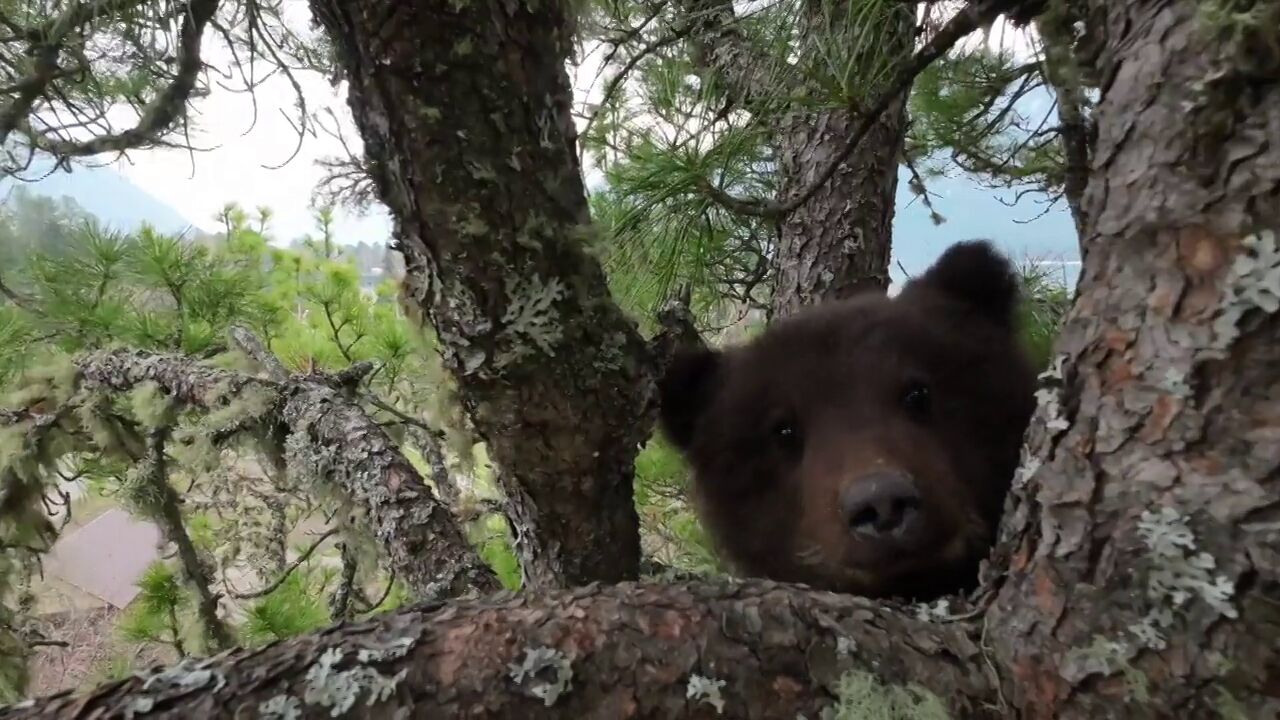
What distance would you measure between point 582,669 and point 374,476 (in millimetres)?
1036

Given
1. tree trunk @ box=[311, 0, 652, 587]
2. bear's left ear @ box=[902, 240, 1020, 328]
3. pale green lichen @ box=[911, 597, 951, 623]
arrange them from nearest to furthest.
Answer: pale green lichen @ box=[911, 597, 951, 623]
tree trunk @ box=[311, 0, 652, 587]
bear's left ear @ box=[902, 240, 1020, 328]

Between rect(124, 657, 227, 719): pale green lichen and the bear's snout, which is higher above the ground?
the bear's snout

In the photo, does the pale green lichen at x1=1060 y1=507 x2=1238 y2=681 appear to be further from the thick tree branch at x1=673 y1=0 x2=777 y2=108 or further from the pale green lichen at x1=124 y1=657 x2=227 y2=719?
the thick tree branch at x1=673 y1=0 x2=777 y2=108

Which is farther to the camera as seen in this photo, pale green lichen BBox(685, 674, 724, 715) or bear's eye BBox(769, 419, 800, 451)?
bear's eye BBox(769, 419, 800, 451)

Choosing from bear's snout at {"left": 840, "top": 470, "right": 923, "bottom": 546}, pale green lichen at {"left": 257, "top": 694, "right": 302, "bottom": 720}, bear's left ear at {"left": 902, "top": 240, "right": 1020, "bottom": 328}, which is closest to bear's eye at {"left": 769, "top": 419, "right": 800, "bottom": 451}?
bear's snout at {"left": 840, "top": 470, "right": 923, "bottom": 546}

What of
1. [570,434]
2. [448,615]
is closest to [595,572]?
[570,434]

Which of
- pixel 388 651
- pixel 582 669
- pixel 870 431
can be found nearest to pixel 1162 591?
pixel 582 669

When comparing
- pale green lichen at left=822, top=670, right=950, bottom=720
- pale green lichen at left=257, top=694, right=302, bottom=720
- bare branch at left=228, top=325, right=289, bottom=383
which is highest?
bare branch at left=228, top=325, right=289, bottom=383

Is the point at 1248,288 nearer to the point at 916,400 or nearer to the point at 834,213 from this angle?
the point at 916,400

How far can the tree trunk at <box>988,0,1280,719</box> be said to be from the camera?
0.64 m

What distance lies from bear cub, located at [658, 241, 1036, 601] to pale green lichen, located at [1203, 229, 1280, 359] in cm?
60

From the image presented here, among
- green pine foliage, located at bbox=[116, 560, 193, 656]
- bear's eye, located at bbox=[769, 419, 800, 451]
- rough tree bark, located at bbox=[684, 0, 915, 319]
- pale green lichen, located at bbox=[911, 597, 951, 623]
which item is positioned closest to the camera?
pale green lichen, located at bbox=[911, 597, 951, 623]

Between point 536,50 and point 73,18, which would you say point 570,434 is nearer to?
point 536,50

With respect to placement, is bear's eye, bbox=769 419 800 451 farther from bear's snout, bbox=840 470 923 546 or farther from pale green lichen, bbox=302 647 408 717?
pale green lichen, bbox=302 647 408 717
